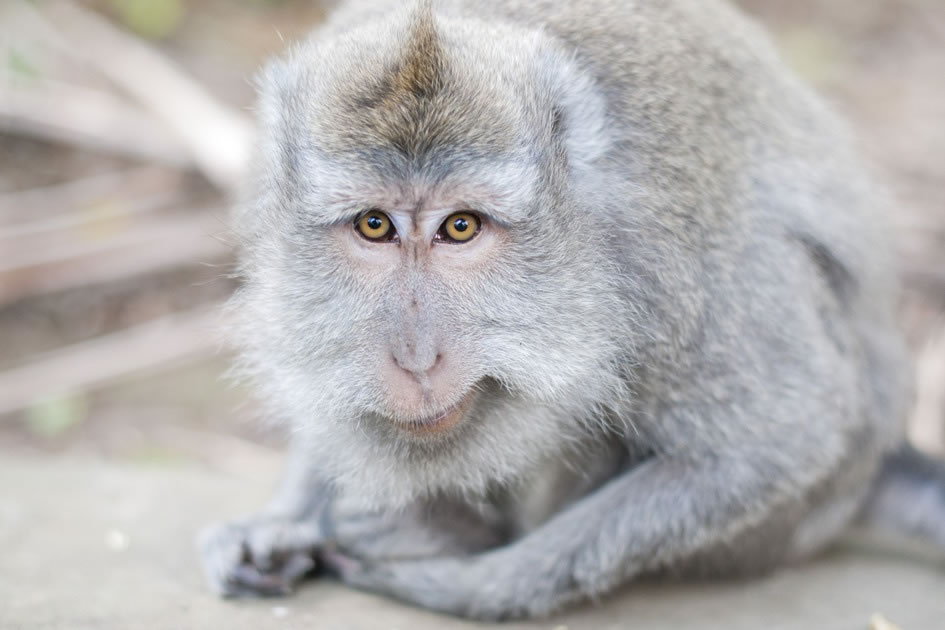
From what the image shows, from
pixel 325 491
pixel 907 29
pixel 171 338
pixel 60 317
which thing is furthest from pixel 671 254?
pixel 907 29

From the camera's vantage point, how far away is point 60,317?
784 centimetres

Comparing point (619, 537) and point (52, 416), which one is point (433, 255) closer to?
point (619, 537)

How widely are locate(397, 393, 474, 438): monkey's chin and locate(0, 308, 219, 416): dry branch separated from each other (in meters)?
4.05

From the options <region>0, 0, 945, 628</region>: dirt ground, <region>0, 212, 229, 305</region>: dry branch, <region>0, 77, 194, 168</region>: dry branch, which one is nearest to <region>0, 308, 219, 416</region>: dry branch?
<region>0, 0, 945, 628</region>: dirt ground

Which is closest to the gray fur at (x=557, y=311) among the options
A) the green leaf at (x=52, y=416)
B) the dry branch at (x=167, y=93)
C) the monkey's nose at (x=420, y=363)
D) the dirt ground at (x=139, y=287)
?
the monkey's nose at (x=420, y=363)

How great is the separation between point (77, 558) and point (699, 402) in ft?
7.88

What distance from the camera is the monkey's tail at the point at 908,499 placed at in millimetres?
4508

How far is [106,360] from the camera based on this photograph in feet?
23.9

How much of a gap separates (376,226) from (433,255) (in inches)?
8.0

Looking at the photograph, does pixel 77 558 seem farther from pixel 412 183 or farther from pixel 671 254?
pixel 671 254

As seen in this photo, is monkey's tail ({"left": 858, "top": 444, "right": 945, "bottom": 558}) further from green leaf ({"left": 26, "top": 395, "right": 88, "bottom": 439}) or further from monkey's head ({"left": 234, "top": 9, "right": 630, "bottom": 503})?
green leaf ({"left": 26, "top": 395, "right": 88, "bottom": 439})

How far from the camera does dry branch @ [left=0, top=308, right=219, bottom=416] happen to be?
23.2ft

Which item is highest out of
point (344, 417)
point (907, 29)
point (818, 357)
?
point (907, 29)

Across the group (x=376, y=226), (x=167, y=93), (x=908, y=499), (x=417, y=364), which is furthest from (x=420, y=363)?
(x=167, y=93)
